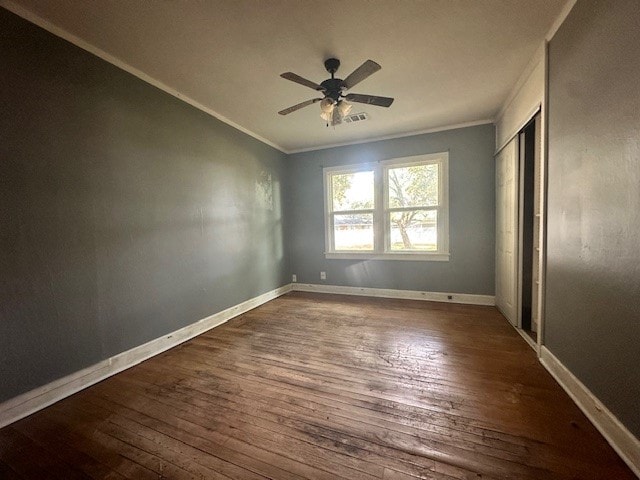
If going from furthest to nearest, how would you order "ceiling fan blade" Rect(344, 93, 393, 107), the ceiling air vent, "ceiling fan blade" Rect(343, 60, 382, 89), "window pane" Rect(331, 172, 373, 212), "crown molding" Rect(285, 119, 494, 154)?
1. "window pane" Rect(331, 172, 373, 212)
2. "crown molding" Rect(285, 119, 494, 154)
3. the ceiling air vent
4. "ceiling fan blade" Rect(344, 93, 393, 107)
5. "ceiling fan blade" Rect(343, 60, 382, 89)

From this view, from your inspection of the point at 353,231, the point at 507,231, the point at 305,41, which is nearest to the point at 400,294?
the point at 353,231

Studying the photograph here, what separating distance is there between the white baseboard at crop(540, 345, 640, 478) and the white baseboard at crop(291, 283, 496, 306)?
6.46ft

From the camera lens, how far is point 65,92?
1.98m

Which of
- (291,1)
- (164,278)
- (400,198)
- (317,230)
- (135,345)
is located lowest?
(135,345)

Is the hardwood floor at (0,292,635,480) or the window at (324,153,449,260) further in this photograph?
the window at (324,153,449,260)

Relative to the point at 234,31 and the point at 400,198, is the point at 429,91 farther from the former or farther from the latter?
the point at 234,31

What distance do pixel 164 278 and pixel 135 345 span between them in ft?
2.20

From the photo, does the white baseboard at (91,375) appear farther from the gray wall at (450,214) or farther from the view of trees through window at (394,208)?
the view of trees through window at (394,208)

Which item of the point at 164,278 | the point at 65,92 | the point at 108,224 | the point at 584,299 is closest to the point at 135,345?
the point at 164,278

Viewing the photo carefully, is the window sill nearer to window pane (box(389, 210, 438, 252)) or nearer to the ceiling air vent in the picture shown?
window pane (box(389, 210, 438, 252))

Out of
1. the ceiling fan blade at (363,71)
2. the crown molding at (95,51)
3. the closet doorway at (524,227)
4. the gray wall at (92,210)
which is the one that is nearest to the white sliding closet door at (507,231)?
the closet doorway at (524,227)

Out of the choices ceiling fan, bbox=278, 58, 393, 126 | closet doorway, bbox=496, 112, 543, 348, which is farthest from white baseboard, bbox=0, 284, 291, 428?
closet doorway, bbox=496, 112, 543, 348

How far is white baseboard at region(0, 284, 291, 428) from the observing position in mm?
1697

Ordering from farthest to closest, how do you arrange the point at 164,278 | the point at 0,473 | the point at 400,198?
the point at 400,198 → the point at 164,278 → the point at 0,473
